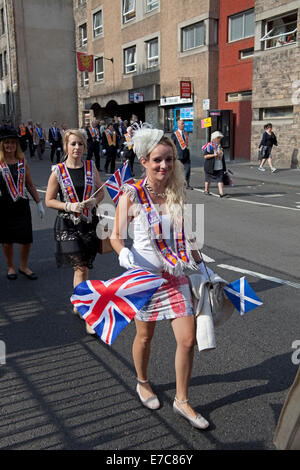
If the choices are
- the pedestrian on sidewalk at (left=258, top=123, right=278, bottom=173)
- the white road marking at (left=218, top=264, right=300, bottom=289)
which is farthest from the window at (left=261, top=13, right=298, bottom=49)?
the white road marking at (left=218, top=264, right=300, bottom=289)

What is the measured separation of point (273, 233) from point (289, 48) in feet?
44.3

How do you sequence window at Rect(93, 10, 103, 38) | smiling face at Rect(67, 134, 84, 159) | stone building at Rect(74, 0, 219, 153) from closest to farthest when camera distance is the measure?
smiling face at Rect(67, 134, 84, 159) → stone building at Rect(74, 0, 219, 153) → window at Rect(93, 10, 103, 38)

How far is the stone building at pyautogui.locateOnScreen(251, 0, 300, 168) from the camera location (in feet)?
60.4

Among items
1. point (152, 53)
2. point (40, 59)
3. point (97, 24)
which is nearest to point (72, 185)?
point (152, 53)

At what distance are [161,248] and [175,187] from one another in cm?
44

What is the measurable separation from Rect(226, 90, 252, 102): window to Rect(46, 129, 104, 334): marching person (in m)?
19.6

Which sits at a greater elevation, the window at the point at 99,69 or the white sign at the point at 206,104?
the window at the point at 99,69

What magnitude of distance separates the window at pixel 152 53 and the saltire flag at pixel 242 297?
2751 cm

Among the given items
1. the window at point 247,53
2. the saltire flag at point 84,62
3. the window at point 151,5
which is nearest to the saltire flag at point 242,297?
the window at point 247,53

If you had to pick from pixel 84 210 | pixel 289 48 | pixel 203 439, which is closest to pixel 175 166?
pixel 84 210

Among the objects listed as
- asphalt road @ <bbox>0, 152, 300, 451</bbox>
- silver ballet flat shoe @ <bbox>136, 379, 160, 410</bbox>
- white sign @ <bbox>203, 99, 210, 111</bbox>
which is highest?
white sign @ <bbox>203, 99, 210, 111</bbox>

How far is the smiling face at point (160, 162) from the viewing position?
2.85 metres

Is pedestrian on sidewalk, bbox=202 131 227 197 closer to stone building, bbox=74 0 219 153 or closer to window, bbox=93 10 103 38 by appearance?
stone building, bbox=74 0 219 153

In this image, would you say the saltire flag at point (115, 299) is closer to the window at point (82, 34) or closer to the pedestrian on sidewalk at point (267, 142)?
the pedestrian on sidewalk at point (267, 142)
